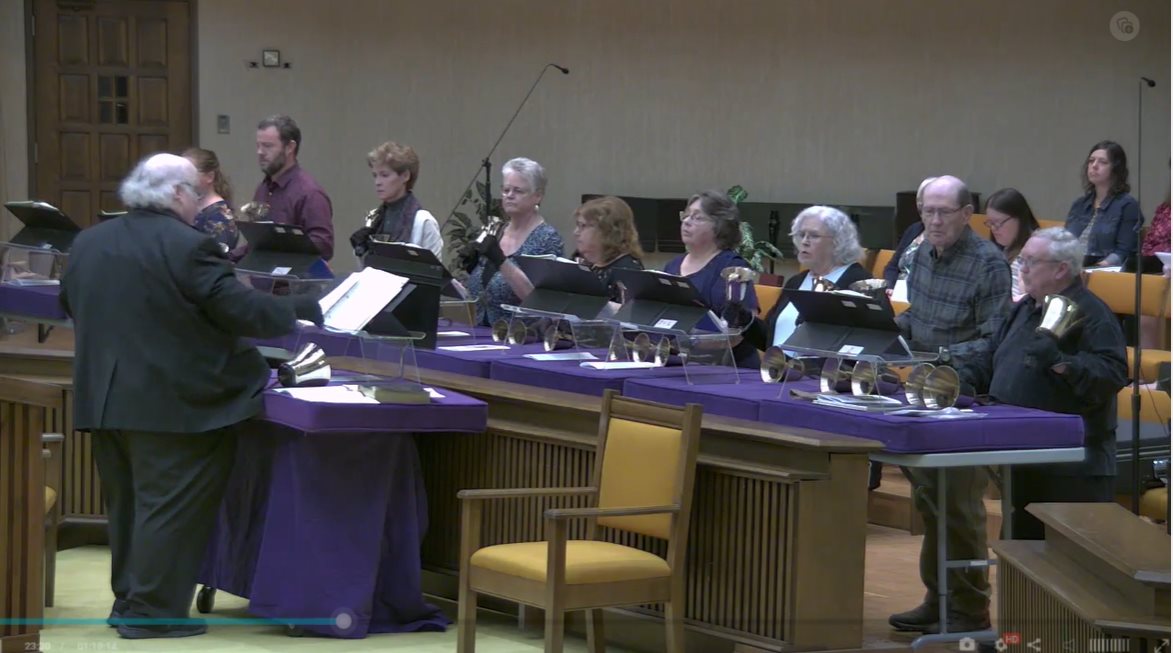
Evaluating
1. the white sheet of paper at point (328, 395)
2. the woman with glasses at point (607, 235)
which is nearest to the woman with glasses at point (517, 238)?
the woman with glasses at point (607, 235)

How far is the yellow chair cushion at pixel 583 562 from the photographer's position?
3.89m

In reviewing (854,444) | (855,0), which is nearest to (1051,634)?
(854,444)

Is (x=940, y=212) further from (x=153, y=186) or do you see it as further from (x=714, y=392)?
(x=153, y=186)

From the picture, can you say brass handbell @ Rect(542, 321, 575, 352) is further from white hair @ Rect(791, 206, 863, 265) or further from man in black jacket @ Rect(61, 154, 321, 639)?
man in black jacket @ Rect(61, 154, 321, 639)

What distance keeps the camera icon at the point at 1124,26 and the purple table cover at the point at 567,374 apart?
233 inches

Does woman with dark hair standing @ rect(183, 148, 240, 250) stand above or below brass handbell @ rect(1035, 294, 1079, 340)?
above

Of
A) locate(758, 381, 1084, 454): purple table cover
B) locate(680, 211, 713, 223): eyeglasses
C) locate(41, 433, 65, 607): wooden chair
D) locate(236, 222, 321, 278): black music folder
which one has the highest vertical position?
locate(680, 211, 713, 223): eyeglasses

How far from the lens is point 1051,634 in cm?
283

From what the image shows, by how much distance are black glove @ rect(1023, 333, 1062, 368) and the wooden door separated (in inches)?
288

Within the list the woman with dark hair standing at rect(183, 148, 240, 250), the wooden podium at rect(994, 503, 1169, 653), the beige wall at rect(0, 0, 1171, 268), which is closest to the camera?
the wooden podium at rect(994, 503, 1169, 653)

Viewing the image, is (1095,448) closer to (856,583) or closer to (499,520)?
(856,583)

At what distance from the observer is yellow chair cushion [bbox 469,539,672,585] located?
3.89 meters

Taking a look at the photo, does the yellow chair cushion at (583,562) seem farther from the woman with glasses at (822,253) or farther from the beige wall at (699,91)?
the beige wall at (699,91)

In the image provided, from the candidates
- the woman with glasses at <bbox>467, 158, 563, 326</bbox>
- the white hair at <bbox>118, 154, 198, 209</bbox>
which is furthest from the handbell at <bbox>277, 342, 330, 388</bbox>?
the woman with glasses at <bbox>467, 158, 563, 326</bbox>
